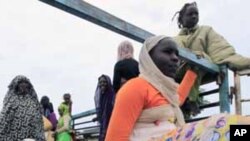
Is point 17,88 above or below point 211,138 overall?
above

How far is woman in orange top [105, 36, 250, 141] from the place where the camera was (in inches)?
95.4

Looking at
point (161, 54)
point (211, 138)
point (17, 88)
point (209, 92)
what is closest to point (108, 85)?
point (209, 92)

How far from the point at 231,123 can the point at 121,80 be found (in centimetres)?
260

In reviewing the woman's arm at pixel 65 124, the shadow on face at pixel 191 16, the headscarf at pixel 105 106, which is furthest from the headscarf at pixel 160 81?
the woman's arm at pixel 65 124

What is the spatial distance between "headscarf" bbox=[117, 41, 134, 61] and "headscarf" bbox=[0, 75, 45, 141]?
1.81 m

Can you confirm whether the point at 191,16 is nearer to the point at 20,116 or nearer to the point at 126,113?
the point at 126,113

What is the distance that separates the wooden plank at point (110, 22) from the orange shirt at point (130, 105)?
0.93 meters

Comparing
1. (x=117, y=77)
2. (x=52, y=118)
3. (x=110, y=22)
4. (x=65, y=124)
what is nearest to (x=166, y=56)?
(x=110, y=22)


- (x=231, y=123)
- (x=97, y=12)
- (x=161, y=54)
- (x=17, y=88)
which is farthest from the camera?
(x=17, y=88)

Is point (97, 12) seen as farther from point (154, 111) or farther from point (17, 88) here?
point (17, 88)

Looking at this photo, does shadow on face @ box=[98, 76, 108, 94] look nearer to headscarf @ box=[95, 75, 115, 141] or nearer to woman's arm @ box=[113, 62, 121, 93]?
headscarf @ box=[95, 75, 115, 141]

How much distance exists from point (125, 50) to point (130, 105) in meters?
2.23

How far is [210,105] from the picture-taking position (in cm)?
398

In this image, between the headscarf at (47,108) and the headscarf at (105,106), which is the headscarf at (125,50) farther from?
the headscarf at (47,108)
